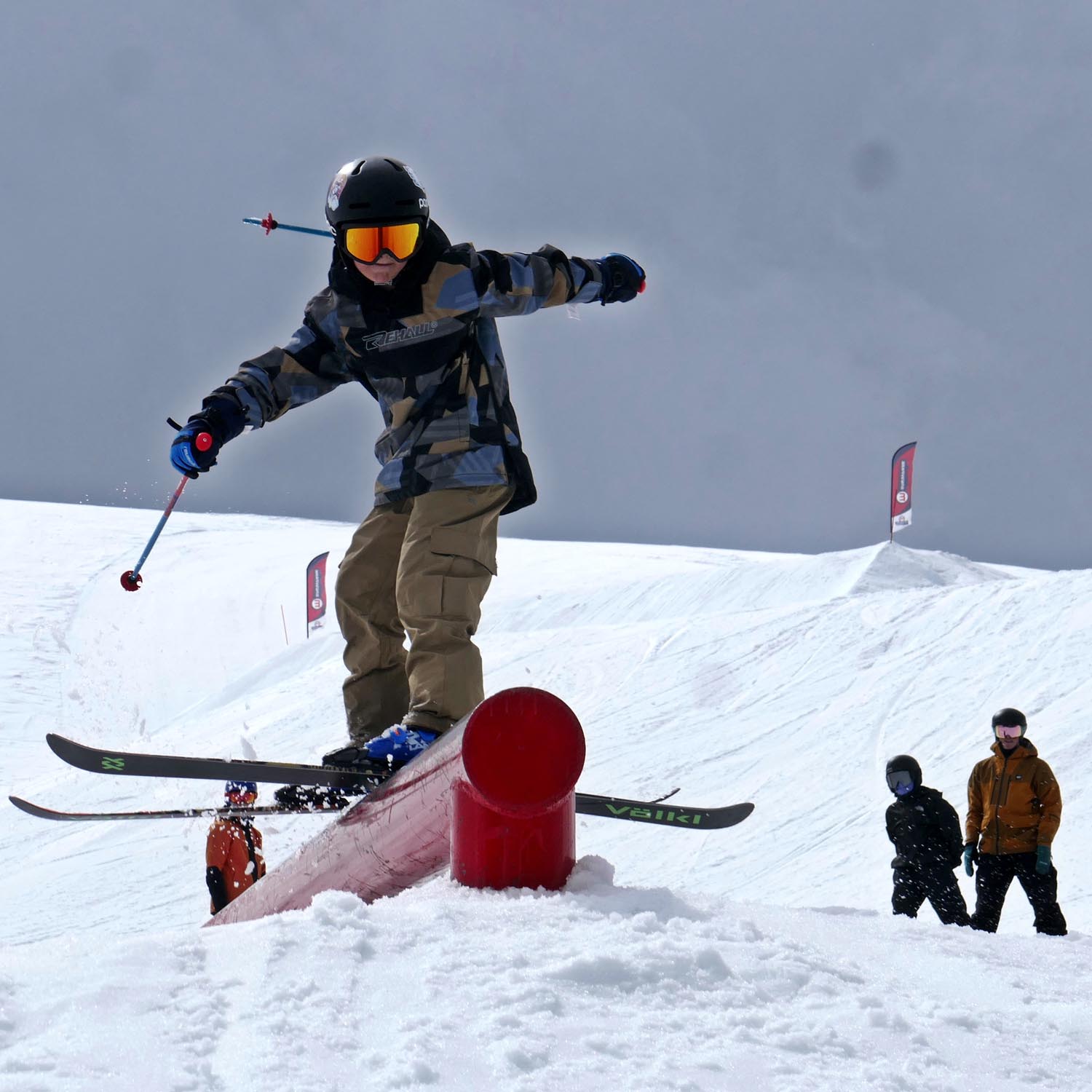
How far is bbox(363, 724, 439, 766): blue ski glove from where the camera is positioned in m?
3.45

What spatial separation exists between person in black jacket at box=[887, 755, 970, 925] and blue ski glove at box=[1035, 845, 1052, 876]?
352mm

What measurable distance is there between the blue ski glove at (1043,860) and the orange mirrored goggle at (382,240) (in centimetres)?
390

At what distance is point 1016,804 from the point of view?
5.74 meters

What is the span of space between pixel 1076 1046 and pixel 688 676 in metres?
11.8

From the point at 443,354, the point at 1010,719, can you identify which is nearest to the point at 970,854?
the point at 1010,719

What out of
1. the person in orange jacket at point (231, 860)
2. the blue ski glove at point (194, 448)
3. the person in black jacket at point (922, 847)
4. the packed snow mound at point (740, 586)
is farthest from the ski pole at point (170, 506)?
the packed snow mound at point (740, 586)

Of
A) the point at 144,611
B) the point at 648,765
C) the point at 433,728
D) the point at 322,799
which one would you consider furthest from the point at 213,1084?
the point at 144,611

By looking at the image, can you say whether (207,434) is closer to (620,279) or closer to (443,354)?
(443,354)

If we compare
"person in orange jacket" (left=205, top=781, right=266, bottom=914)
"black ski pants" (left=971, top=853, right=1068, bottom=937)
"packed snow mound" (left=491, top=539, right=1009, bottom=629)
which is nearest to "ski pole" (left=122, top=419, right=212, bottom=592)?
"person in orange jacket" (left=205, top=781, right=266, bottom=914)

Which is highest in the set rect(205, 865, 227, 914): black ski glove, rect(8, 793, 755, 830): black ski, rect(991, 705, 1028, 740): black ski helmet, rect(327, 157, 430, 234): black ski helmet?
rect(327, 157, 430, 234): black ski helmet

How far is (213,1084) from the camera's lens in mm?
1707

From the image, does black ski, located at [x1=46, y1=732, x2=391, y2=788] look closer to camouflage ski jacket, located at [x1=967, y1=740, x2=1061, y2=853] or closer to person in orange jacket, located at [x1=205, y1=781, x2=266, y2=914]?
person in orange jacket, located at [x1=205, y1=781, x2=266, y2=914]

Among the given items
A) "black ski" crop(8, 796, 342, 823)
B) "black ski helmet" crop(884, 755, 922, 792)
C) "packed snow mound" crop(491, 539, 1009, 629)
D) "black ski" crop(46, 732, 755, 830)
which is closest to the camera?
"black ski" crop(46, 732, 755, 830)

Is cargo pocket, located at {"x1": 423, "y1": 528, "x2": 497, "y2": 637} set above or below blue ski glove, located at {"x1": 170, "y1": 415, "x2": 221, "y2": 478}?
below
